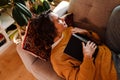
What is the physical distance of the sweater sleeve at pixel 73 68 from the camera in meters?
1.11

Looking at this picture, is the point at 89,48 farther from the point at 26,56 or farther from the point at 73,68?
the point at 26,56

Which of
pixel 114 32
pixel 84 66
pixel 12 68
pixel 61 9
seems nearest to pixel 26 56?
pixel 84 66

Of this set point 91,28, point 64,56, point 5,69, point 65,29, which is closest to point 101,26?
point 91,28

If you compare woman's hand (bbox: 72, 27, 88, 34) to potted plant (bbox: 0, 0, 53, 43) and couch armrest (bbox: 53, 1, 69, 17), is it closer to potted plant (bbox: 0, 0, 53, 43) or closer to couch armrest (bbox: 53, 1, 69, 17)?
couch armrest (bbox: 53, 1, 69, 17)

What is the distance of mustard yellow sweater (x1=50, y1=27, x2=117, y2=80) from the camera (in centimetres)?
112

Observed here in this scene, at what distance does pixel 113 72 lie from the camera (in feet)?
3.82

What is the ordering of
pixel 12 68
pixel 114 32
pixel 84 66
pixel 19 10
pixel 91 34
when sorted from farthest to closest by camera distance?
1. pixel 12 68
2. pixel 19 10
3. pixel 91 34
4. pixel 114 32
5. pixel 84 66

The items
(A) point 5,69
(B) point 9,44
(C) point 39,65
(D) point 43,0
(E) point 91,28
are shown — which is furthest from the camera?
(B) point 9,44

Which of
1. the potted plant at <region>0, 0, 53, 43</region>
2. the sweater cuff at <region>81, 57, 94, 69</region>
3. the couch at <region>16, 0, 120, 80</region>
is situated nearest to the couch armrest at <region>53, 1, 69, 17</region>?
the couch at <region>16, 0, 120, 80</region>

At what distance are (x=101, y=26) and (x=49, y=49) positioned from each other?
16.6 inches

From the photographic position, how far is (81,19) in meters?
1.41

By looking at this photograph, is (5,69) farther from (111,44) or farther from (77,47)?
(111,44)

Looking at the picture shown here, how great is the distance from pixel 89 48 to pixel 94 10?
1.02 ft

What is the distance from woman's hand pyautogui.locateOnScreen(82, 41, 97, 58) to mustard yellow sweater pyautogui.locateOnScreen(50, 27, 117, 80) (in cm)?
4
